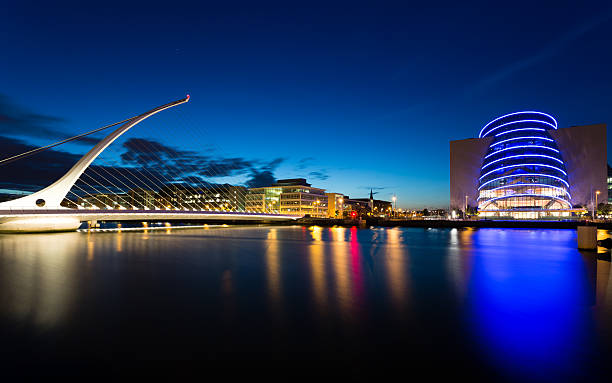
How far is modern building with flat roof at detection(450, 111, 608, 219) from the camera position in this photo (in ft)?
248

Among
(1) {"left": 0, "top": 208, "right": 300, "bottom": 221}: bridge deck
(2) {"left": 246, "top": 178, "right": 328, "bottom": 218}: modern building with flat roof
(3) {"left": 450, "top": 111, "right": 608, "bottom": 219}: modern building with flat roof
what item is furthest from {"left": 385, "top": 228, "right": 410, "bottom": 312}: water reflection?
(2) {"left": 246, "top": 178, "right": 328, "bottom": 218}: modern building with flat roof

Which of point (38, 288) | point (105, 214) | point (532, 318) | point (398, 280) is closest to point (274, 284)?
point (398, 280)

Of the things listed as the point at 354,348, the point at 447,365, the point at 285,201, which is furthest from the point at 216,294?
the point at 285,201

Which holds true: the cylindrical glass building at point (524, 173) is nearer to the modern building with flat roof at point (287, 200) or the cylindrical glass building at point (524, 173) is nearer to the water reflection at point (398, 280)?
the modern building with flat roof at point (287, 200)

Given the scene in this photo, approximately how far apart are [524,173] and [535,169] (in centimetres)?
252

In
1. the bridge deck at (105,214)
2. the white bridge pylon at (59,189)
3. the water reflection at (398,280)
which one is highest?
the white bridge pylon at (59,189)

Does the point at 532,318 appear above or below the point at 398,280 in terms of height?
above

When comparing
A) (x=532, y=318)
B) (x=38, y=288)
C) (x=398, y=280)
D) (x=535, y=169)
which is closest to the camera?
(x=532, y=318)

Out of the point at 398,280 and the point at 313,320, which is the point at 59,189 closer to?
the point at 398,280

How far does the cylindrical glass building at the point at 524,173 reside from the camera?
247 feet

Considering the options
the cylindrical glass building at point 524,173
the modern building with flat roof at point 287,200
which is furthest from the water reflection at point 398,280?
the modern building with flat roof at point 287,200

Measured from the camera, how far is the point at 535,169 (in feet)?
250

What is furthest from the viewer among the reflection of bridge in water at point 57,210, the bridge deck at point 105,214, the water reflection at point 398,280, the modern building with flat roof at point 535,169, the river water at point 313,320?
the modern building with flat roof at point 535,169

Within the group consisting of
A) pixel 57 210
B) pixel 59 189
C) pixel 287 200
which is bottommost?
pixel 57 210
